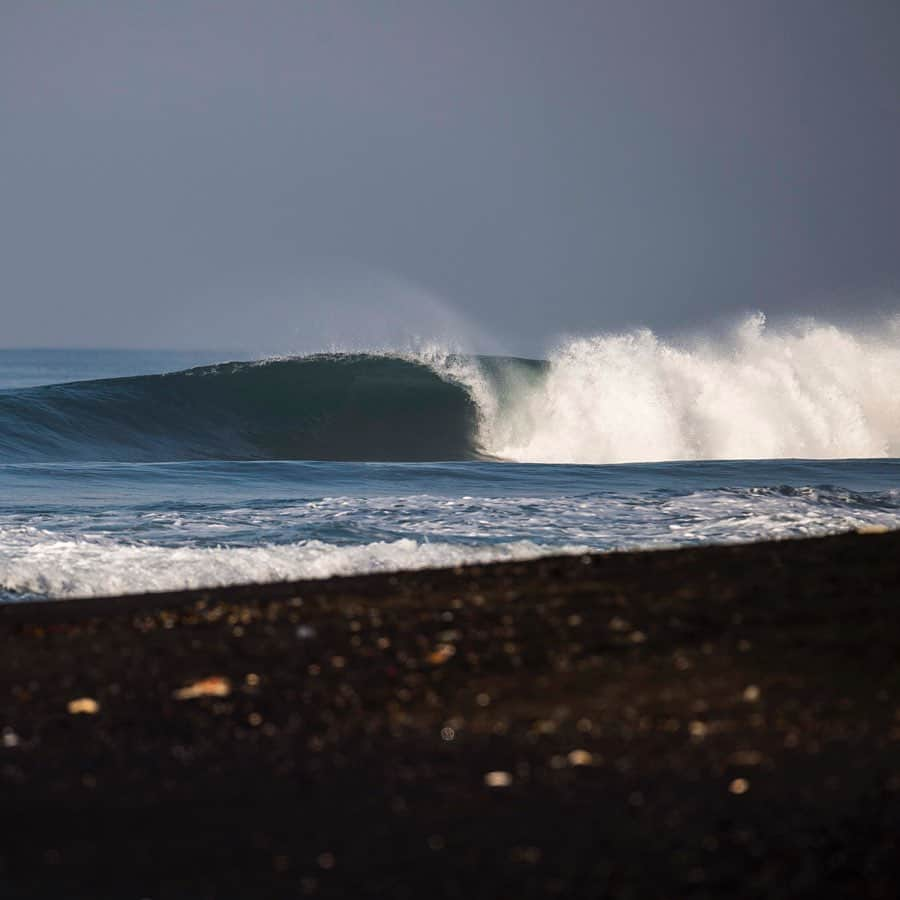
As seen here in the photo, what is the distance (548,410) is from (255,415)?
5689 millimetres

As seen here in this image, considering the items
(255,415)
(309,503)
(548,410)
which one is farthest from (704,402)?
(309,503)

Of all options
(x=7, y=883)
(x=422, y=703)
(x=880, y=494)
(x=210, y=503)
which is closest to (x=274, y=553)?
(x=210, y=503)

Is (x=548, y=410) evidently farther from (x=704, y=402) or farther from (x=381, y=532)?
(x=381, y=532)

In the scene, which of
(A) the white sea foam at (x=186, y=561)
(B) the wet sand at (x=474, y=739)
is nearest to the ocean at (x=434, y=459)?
(A) the white sea foam at (x=186, y=561)

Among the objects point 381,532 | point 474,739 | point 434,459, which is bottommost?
point 474,739

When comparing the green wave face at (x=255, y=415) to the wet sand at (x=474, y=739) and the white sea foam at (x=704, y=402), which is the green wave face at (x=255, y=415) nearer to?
the white sea foam at (x=704, y=402)

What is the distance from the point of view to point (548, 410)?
25.5 meters

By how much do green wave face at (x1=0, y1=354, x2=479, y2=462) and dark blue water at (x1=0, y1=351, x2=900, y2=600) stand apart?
74mm

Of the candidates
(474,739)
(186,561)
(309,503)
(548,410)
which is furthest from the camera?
(548,410)

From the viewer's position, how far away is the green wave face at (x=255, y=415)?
2267cm

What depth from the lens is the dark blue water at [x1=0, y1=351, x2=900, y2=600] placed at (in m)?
9.01

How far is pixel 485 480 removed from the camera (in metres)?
15.6

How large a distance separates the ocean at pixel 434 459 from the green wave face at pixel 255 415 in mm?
61

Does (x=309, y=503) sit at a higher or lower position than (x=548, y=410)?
lower
